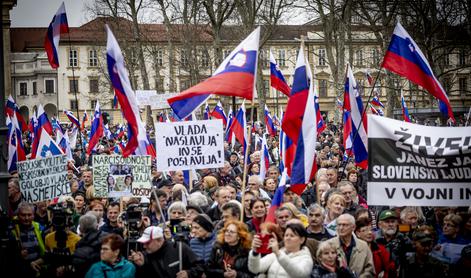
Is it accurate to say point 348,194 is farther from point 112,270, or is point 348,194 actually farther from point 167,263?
point 112,270

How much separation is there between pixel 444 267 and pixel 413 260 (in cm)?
30

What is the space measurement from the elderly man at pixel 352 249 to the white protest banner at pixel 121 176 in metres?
3.92

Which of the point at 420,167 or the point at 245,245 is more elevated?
the point at 420,167

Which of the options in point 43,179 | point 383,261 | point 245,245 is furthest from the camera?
point 43,179

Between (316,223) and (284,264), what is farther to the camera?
(316,223)

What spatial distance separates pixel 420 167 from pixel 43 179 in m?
5.21

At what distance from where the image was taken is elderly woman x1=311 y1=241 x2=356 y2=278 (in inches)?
279

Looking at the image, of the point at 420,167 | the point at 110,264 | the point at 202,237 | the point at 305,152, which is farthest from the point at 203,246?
the point at 420,167

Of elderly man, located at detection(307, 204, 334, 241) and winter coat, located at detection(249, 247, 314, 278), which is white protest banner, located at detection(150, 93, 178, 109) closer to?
elderly man, located at detection(307, 204, 334, 241)

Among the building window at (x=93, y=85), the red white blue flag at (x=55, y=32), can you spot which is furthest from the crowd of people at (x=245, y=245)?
the building window at (x=93, y=85)

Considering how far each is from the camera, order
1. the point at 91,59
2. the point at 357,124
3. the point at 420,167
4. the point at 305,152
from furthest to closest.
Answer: the point at 91,59 → the point at 357,124 → the point at 305,152 → the point at 420,167

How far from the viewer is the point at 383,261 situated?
26.5 feet

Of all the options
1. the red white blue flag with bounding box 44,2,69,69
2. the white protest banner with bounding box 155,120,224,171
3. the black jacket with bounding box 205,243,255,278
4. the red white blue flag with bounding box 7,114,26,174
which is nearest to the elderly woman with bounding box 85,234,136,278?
the black jacket with bounding box 205,243,255,278

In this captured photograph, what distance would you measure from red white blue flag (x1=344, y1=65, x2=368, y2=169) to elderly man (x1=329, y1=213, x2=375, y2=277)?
3.63m
